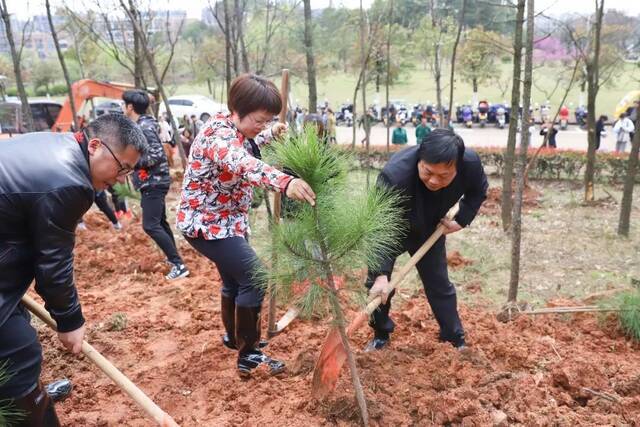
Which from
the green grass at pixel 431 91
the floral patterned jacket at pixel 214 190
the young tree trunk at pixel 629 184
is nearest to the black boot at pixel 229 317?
the floral patterned jacket at pixel 214 190

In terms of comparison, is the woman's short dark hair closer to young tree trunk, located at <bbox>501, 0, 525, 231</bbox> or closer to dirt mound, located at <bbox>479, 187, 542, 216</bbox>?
young tree trunk, located at <bbox>501, 0, 525, 231</bbox>

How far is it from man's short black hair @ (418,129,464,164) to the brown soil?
44.1 inches

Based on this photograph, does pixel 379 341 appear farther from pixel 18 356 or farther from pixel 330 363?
pixel 18 356

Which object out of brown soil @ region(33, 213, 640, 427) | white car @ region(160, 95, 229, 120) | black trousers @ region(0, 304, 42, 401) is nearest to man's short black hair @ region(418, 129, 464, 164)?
brown soil @ region(33, 213, 640, 427)

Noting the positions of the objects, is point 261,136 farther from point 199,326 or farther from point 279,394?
point 199,326

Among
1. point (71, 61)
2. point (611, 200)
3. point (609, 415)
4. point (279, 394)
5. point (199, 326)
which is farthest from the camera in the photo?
point (71, 61)

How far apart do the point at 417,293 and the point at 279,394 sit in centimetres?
205

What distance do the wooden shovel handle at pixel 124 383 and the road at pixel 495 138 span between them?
13.8m

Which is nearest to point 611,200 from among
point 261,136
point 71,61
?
point 261,136

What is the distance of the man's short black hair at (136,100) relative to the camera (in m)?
4.30

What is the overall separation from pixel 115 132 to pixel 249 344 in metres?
1.37

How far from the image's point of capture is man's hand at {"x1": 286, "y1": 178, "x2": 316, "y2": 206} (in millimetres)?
1878

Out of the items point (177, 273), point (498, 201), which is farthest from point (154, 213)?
point (498, 201)

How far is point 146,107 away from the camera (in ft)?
14.4
